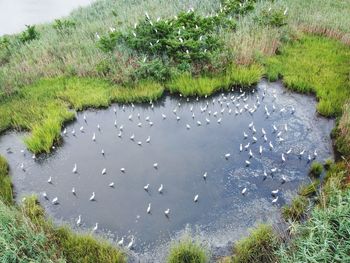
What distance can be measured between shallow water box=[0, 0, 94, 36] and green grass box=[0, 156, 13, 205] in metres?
14.3

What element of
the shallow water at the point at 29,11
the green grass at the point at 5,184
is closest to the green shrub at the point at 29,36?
the shallow water at the point at 29,11

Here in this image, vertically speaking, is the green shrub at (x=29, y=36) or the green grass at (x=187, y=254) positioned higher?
the green shrub at (x=29, y=36)

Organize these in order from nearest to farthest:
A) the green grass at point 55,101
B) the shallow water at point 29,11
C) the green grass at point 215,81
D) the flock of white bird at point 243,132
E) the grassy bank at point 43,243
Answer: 1. the grassy bank at point 43,243
2. the flock of white bird at point 243,132
3. the green grass at point 55,101
4. the green grass at point 215,81
5. the shallow water at point 29,11

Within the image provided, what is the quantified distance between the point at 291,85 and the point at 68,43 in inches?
324

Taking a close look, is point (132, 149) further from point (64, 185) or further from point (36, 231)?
point (36, 231)

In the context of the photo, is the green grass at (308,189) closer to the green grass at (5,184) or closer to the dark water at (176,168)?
the dark water at (176,168)

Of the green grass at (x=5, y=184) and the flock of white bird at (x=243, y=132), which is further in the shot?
the flock of white bird at (x=243, y=132)

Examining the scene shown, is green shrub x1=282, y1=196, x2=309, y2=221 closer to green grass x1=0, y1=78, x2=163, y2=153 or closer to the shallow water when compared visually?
green grass x1=0, y1=78, x2=163, y2=153

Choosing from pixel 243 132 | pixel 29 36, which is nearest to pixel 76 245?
pixel 243 132

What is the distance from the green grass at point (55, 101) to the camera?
33.0ft

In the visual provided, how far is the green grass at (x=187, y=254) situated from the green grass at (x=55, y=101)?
4.60 meters

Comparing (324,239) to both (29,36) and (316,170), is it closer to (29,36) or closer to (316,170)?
(316,170)

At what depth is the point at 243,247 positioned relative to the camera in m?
6.72

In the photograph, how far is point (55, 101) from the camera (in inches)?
440
